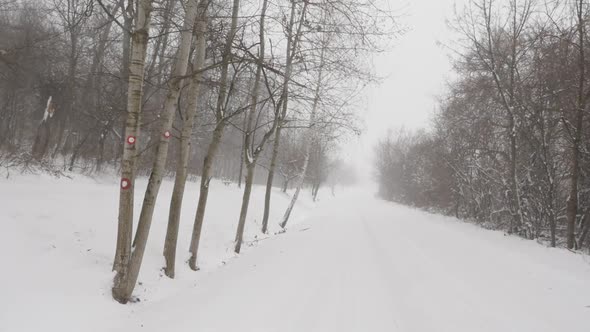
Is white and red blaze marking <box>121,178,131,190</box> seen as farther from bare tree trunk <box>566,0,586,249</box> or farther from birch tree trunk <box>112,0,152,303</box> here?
bare tree trunk <box>566,0,586,249</box>

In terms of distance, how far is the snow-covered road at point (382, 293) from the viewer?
4699mm

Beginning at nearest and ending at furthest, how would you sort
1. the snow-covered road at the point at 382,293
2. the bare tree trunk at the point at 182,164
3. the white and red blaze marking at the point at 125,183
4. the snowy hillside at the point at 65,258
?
the snowy hillside at the point at 65,258 < the snow-covered road at the point at 382,293 < the white and red blaze marking at the point at 125,183 < the bare tree trunk at the point at 182,164

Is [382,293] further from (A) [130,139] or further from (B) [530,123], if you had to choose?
(B) [530,123]

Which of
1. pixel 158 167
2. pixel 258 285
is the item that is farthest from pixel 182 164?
pixel 258 285

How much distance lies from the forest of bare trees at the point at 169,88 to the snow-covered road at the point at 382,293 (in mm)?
1035

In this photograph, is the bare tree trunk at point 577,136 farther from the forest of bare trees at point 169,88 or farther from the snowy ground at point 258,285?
the forest of bare trees at point 169,88

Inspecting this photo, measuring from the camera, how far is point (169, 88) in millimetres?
5395

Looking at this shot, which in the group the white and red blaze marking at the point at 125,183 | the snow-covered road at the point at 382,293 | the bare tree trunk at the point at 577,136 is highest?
the bare tree trunk at the point at 577,136

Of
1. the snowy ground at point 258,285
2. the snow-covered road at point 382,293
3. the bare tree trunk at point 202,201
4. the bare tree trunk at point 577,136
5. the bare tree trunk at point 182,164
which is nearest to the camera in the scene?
the snowy ground at point 258,285

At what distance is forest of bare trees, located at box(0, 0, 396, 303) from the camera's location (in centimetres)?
496

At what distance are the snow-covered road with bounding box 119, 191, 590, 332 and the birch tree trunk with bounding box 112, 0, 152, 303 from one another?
619 millimetres

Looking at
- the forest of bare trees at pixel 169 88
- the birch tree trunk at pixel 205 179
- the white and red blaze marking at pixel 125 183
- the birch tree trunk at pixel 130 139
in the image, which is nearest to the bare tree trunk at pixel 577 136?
the forest of bare trees at pixel 169 88

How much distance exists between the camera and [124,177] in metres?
4.81

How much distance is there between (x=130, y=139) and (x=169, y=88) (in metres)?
1.08
